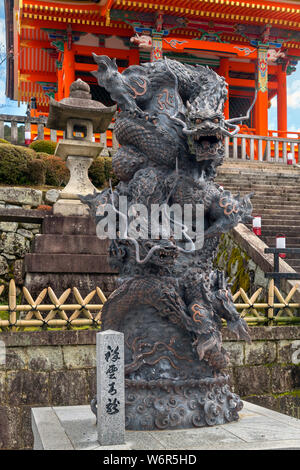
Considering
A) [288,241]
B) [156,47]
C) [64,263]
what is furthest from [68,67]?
[64,263]

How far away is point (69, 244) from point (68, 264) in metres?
0.42

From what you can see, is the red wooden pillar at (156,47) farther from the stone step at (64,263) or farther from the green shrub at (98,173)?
the stone step at (64,263)

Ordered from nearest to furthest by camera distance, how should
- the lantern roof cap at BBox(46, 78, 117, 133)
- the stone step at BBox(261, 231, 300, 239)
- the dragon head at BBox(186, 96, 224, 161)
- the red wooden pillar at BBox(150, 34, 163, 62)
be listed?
the dragon head at BBox(186, 96, 224, 161) < the lantern roof cap at BBox(46, 78, 117, 133) < the stone step at BBox(261, 231, 300, 239) < the red wooden pillar at BBox(150, 34, 163, 62)

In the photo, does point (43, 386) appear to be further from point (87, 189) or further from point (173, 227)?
point (87, 189)

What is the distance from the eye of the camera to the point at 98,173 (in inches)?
452

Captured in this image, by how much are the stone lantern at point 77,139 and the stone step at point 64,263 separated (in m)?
1.18

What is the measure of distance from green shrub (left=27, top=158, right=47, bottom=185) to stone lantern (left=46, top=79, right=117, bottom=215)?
866 millimetres

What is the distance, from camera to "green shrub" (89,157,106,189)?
11445mm

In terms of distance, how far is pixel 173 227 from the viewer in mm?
4426

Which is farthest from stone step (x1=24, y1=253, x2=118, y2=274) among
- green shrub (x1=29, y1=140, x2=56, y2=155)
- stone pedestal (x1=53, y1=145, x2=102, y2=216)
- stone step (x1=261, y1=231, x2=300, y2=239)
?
green shrub (x1=29, y1=140, x2=56, y2=155)

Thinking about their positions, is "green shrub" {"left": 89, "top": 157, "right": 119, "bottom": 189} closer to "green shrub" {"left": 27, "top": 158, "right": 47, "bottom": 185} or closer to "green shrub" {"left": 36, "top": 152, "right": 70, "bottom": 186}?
"green shrub" {"left": 36, "top": 152, "right": 70, "bottom": 186}

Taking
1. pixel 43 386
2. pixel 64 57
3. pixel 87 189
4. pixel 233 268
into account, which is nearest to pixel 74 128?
pixel 87 189

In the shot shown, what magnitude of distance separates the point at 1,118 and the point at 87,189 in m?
5.53

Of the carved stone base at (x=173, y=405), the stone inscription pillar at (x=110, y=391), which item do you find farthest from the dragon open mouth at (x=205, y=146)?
the carved stone base at (x=173, y=405)
